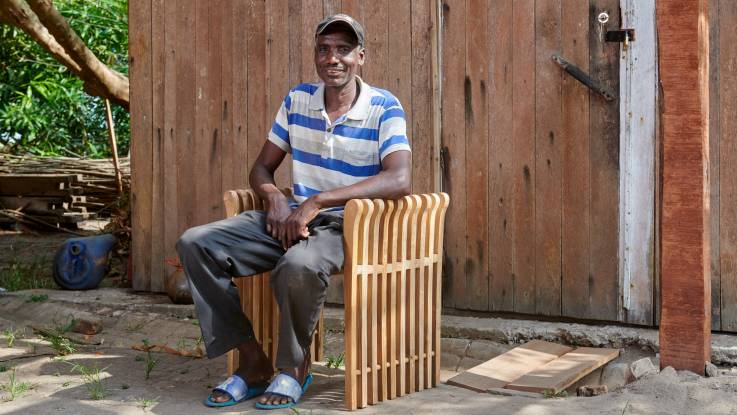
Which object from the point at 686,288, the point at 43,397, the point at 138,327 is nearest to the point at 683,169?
the point at 686,288

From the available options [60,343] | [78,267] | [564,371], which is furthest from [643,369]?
[78,267]

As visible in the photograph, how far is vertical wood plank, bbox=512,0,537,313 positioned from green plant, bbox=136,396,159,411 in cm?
231

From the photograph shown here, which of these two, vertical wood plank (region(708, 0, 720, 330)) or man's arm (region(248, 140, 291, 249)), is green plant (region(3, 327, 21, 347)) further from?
vertical wood plank (region(708, 0, 720, 330))

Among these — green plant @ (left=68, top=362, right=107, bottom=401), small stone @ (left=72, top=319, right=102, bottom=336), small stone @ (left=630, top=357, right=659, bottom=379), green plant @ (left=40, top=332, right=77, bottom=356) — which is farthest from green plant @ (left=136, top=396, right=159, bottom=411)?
small stone @ (left=630, top=357, right=659, bottom=379)

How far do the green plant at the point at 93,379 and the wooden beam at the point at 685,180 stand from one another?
256 centimetres

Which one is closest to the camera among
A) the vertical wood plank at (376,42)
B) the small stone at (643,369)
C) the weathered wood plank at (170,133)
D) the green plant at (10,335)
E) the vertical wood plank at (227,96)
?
the small stone at (643,369)

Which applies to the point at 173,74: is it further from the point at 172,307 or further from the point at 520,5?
the point at 520,5

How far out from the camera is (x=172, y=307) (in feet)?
21.2

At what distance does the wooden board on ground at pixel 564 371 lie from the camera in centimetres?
432

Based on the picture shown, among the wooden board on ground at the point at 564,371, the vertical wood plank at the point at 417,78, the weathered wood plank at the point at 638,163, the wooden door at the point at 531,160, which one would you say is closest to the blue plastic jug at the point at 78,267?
the vertical wood plank at the point at 417,78

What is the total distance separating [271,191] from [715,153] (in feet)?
7.63

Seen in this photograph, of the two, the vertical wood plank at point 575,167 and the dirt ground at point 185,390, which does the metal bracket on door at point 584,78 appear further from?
the dirt ground at point 185,390

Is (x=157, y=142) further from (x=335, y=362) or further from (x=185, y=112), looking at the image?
(x=335, y=362)

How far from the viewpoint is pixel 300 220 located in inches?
156
